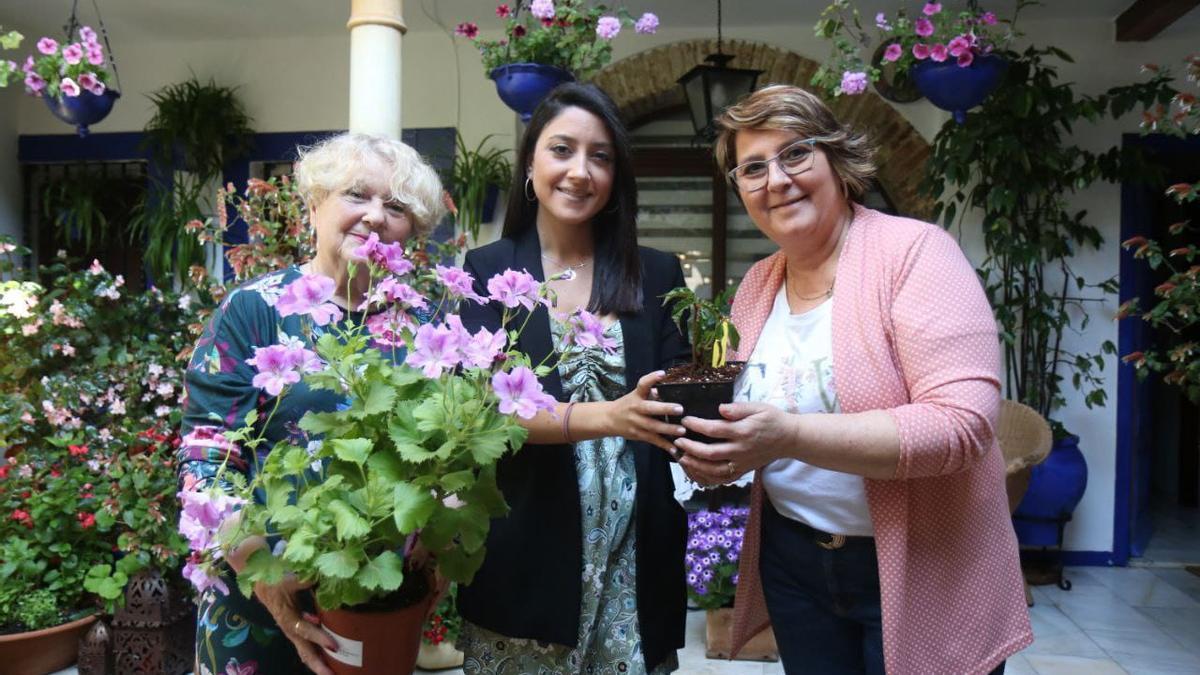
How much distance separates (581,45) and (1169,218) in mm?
4516

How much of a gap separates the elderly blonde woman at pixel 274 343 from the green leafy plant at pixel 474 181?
3011mm

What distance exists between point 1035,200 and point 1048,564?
1.87 meters

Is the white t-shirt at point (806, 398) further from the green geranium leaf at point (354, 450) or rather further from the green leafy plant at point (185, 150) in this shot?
the green leafy plant at point (185, 150)

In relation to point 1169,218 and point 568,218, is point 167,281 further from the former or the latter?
point 1169,218

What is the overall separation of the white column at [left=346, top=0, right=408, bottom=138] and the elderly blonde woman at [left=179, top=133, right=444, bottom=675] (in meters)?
1.86

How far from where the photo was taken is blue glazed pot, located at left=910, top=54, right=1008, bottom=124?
146 inches

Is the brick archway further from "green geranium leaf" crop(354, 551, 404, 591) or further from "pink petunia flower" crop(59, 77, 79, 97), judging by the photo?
"green geranium leaf" crop(354, 551, 404, 591)

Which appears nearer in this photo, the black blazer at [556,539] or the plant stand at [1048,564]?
the black blazer at [556,539]

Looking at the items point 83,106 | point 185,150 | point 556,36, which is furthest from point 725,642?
point 185,150

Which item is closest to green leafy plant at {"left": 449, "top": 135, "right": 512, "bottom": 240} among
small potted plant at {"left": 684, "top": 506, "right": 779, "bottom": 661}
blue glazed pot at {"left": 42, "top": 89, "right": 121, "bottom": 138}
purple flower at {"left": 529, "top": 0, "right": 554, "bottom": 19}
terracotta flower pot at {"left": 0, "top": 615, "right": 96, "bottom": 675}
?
purple flower at {"left": 529, "top": 0, "right": 554, "bottom": 19}

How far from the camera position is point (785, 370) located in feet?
4.36

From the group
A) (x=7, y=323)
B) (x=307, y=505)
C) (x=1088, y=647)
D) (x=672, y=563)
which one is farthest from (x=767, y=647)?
(x=7, y=323)

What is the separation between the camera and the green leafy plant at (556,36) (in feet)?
11.8

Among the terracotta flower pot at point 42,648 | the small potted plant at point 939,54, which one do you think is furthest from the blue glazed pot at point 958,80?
the terracotta flower pot at point 42,648
